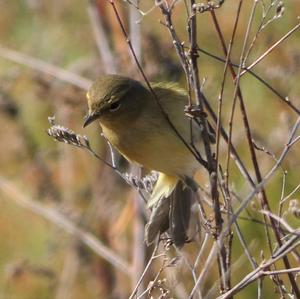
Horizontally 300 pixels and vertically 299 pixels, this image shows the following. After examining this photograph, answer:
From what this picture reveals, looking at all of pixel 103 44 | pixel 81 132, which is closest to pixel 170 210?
pixel 103 44

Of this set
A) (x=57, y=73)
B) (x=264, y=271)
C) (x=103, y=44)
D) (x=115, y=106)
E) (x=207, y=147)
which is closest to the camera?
(x=264, y=271)

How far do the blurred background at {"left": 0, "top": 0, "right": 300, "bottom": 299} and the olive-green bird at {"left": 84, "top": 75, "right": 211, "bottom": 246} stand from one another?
42.9 inches

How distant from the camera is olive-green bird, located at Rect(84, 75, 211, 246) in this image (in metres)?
3.18

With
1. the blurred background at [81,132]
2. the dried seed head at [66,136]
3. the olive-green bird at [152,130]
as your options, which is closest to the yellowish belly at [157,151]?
the olive-green bird at [152,130]

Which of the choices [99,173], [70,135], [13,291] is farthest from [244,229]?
[70,135]

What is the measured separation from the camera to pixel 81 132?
6.29 meters

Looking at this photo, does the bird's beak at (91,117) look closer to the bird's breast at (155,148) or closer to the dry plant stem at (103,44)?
the bird's breast at (155,148)

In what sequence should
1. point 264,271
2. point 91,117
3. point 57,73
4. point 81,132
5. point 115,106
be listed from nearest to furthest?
1. point 264,271
2. point 91,117
3. point 115,106
4. point 57,73
5. point 81,132

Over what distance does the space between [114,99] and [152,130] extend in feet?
0.73

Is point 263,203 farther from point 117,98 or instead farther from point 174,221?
point 117,98

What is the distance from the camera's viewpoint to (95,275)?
5898mm

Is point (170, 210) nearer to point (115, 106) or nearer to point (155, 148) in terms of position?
point (155, 148)

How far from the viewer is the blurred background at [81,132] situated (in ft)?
15.9

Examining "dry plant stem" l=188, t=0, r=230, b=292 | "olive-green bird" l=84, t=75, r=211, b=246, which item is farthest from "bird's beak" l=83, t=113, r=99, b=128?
"dry plant stem" l=188, t=0, r=230, b=292
